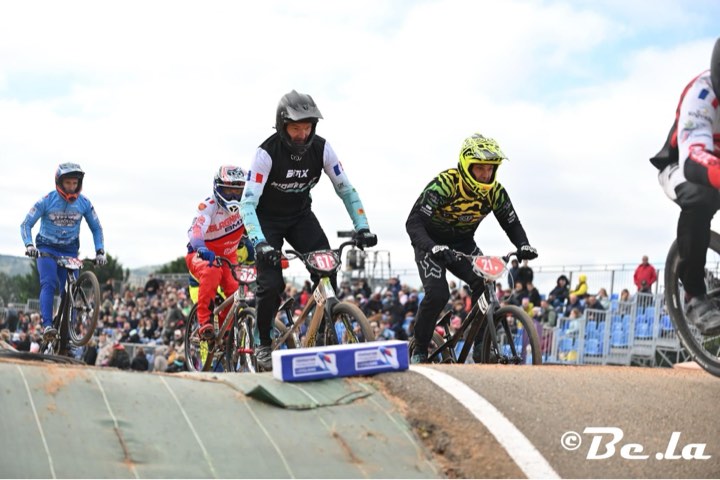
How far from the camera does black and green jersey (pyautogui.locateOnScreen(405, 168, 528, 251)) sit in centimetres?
1006

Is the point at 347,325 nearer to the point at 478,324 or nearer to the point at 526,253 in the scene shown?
the point at 478,324

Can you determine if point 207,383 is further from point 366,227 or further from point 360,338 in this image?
point 366,227

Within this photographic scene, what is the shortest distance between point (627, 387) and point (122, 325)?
2460 cm

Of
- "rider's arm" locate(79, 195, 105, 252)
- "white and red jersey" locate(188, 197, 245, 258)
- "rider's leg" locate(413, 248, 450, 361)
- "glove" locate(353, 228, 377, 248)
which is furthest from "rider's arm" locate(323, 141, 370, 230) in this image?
"rider's arm" locate(79, 195, 105, 252)

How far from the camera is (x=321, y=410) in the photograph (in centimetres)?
656

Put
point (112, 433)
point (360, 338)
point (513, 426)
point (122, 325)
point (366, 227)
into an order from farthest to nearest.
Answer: point (122, 325)
point (366, 227)
point (360, 338)
point (513, 426)
point (112, 433)

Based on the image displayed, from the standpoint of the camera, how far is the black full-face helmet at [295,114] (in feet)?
30.1

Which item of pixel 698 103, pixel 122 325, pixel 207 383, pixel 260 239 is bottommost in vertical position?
pixel 122 325

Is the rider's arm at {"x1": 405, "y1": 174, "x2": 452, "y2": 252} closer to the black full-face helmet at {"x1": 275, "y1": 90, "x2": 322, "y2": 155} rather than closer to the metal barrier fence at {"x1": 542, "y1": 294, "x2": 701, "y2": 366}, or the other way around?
the black full-face helmet at {"x1": 275, "y1": 90, "x2": 322, "y2": 155}

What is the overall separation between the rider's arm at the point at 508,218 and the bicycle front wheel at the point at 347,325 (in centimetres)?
196

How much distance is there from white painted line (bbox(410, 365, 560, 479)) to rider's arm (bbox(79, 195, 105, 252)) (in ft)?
25.7

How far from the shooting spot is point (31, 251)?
44.0 feet

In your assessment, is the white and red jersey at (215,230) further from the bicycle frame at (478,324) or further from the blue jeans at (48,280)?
the bicycle frame at (478,324)

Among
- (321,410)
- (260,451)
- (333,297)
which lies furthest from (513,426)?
(333,297)
